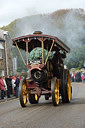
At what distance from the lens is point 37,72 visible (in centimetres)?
1322

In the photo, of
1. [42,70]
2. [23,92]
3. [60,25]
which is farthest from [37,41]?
[60,25]

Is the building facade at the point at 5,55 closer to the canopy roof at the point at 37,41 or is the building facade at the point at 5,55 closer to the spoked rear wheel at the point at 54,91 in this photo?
the canopy roof at the point at 37,41

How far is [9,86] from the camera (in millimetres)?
22875

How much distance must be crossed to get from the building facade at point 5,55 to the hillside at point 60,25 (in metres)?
8.13

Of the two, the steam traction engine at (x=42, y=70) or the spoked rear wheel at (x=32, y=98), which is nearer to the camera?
the steam traction engine at (x=42, y=70)

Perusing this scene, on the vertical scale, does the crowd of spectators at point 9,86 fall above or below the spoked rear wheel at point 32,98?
above

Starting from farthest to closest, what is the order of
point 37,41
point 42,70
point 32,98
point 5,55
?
point 5,55 < point 32,98 < point 37,41 < point 42,70

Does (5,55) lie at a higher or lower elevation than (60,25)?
lower

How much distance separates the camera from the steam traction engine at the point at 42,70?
13.0m

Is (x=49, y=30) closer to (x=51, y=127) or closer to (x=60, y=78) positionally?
(x=60, y=78)

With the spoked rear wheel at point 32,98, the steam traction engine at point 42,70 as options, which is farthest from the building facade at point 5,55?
the steam traction engine at point 42,70

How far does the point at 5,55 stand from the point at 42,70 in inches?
745

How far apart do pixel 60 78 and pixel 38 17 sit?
110ft

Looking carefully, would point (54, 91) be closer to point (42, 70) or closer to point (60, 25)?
point (42, 70)
